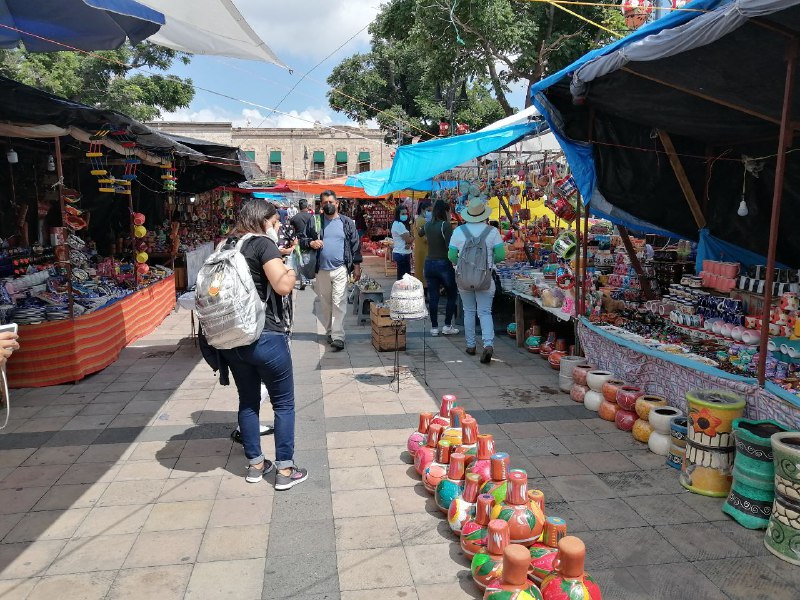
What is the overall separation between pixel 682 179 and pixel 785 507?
4.06 meters

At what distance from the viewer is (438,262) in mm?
7832

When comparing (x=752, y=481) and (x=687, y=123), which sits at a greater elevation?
(x=687, y=123)

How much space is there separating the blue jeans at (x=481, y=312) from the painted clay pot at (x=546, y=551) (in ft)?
12.9

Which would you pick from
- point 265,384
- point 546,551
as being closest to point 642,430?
point 546,551

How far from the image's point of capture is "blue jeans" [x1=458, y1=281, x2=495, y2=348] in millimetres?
6652

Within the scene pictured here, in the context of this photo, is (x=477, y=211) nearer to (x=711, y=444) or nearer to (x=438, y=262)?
(x=438, y=262)

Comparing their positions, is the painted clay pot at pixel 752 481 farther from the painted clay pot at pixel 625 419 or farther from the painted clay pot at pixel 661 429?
the painted clay pot at pixel 625 419

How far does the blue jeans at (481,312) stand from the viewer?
665 centimetres

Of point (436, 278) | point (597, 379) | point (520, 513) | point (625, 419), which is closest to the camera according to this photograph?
point (520, 513)

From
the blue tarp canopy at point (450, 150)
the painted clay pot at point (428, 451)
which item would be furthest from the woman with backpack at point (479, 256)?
the painted clay pot at point (428, 451)

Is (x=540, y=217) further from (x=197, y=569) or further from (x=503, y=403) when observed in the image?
(x=197, y=569)

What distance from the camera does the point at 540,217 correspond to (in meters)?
10.6

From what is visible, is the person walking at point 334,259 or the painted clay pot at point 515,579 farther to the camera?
the person walking at point 334,259

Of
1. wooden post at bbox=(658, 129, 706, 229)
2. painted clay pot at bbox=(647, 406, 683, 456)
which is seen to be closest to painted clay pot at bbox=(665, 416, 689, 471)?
painted clay pot at bbox=(647, 406, 683, 456)
